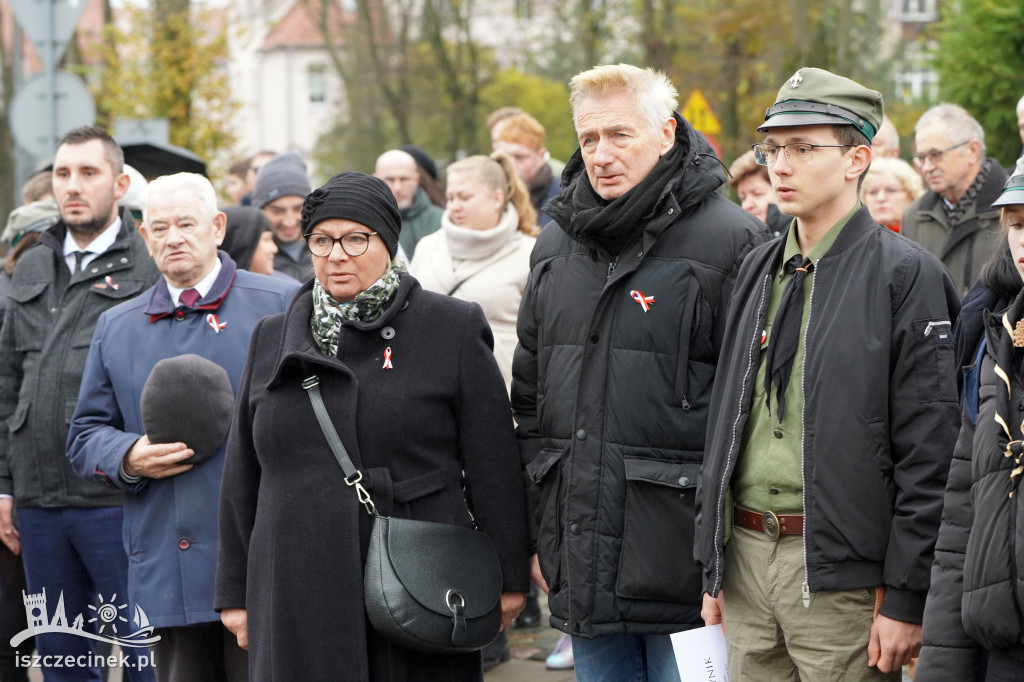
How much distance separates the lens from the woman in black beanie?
4023mm

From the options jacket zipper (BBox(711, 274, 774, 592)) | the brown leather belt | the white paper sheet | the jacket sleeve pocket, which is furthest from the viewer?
the jacket sleeve pocket

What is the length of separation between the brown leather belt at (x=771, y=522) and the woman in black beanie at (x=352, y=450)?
85 cm

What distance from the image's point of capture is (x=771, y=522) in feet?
11.7

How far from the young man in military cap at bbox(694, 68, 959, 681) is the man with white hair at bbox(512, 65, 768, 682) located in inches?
8.6

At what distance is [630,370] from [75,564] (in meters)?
2.96

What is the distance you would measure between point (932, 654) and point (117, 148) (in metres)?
4.53

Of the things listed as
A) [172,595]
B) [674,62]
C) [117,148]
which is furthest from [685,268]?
[674,62]

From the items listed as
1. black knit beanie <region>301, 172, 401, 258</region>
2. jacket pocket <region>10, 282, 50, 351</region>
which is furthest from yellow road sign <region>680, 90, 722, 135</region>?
black knit beanie <region>301, 172, 401, 258</region>

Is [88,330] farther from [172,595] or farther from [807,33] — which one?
[807,33]

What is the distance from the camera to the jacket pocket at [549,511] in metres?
4.11

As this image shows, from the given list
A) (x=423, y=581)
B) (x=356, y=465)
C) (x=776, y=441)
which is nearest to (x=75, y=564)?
(x=356, y=465)

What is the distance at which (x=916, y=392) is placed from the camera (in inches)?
135
